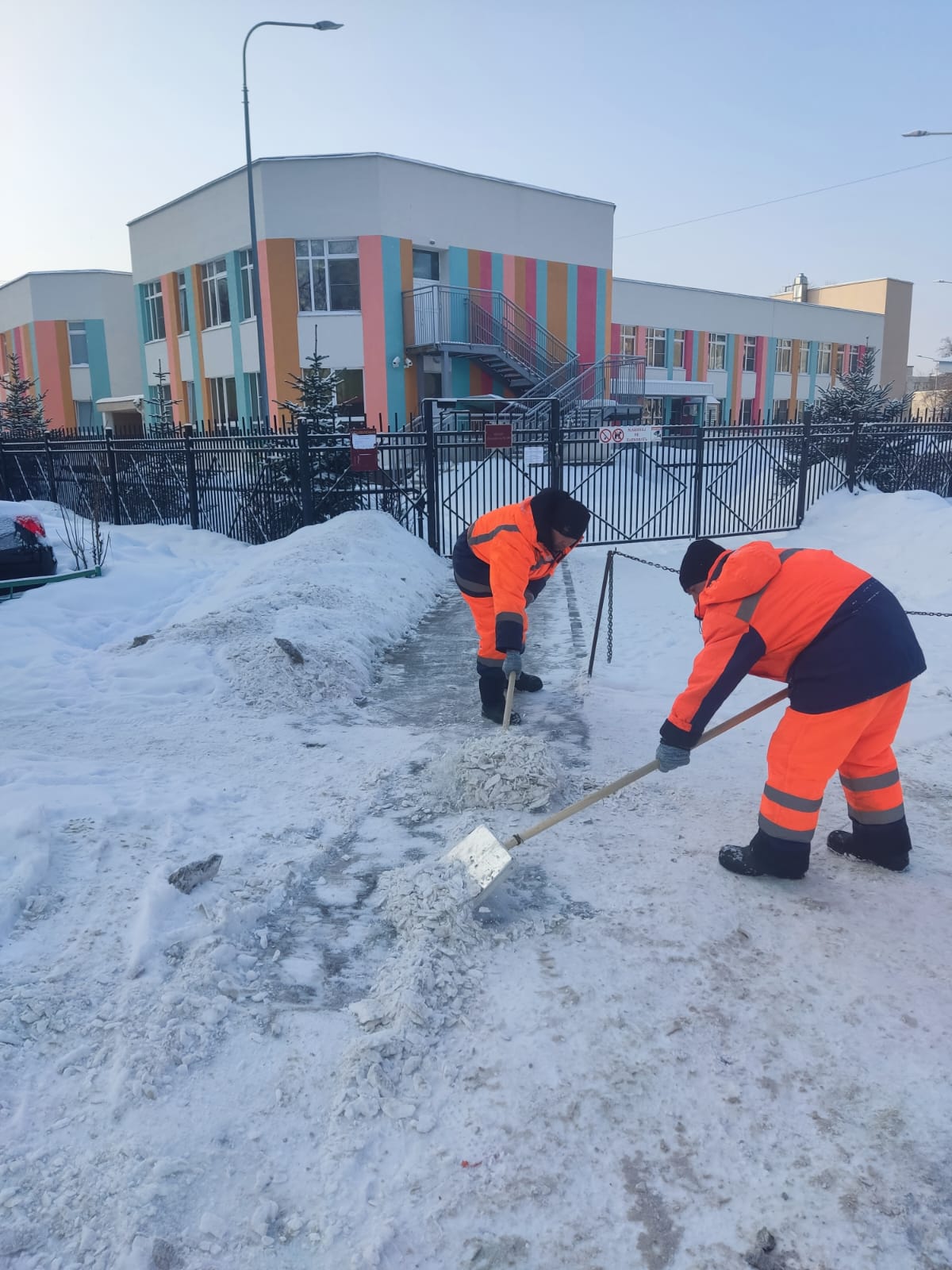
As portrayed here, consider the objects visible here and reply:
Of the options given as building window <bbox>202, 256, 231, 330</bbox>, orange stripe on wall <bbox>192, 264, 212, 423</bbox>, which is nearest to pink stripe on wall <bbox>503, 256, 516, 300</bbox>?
building window <bbox>202, 256, 231, 330</bbox>

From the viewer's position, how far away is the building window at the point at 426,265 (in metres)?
23.8

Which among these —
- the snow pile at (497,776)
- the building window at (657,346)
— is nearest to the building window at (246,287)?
the building window at (657,346)

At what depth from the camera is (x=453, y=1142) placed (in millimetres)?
2305

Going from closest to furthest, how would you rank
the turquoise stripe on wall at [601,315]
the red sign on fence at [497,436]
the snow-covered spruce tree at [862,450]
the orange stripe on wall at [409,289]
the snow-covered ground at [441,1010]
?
the snow-covered ground at [441,1010]
the red sign on fence at [497,436]
the snow-covered spruce tree at [862,450]
the orange stripe on wall at [409,289]
the turquoise stripe on wall at [601,315]

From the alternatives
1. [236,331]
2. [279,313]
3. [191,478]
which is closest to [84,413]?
[236,331]

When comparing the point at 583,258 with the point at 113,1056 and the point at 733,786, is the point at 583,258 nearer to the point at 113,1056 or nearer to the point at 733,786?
the point at 733,786

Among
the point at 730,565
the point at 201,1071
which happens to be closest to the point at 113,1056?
the point at 201,1071

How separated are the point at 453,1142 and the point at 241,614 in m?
5.25

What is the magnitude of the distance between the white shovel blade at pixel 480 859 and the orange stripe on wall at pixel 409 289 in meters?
20.2

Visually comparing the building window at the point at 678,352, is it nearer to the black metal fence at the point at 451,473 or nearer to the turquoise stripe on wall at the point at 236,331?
the turquoise stripe on wall at the point at 236,331

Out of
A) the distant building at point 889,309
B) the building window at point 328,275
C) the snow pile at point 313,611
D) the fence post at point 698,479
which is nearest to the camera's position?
the snow pile at point 313,611

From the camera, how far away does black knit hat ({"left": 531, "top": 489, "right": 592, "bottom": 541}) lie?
17.0 feet

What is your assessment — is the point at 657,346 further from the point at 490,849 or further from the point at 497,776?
the point at 490,849

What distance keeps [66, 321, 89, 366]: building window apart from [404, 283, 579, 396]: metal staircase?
66.2ft
